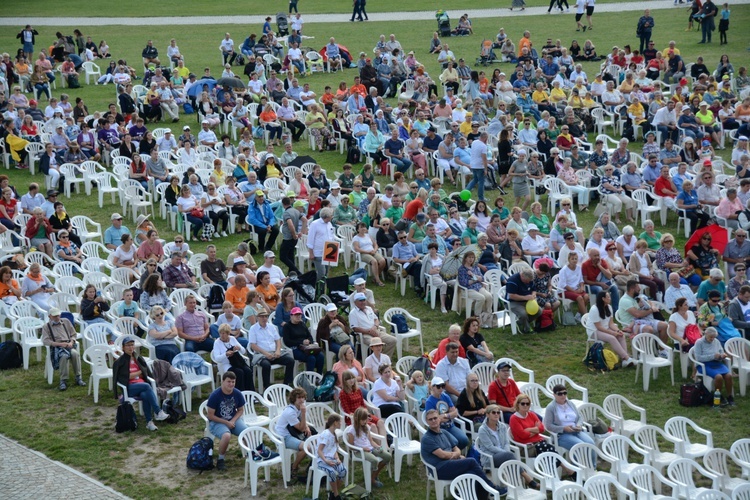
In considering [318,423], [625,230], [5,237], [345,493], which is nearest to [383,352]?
[318,423]

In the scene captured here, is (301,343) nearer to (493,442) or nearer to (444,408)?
(444,408)

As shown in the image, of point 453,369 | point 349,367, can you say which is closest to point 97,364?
point 349,367

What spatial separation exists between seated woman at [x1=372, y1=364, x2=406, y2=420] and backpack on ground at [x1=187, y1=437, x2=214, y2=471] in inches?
77.1

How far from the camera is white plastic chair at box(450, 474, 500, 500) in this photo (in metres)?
11.1

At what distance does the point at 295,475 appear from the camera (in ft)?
39.9

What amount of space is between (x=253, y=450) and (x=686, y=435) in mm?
4724

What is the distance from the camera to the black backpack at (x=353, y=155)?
23753mm

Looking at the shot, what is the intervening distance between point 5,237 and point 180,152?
4747mm

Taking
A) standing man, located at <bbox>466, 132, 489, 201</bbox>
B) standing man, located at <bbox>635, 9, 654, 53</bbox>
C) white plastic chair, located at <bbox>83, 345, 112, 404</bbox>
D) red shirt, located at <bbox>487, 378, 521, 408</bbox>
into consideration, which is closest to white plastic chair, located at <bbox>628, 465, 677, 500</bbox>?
red shirt, located at <bbox>487, 378, 521, 408</bbox>

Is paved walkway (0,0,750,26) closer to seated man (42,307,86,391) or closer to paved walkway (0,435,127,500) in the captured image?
seated man (42,307,86,391)

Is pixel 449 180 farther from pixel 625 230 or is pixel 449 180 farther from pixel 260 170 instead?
pixel 625 230

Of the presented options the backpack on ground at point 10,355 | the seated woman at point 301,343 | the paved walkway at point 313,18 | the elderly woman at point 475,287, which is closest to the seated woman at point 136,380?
the seated woman at point 301,343

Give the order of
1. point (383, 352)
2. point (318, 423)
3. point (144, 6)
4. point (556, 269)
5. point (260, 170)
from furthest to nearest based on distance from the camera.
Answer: point (144, 6) < point (260, 170) < point (556, 269) < point (383, 352) < point (318, 423)

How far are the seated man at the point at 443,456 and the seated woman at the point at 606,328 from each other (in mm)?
3830
